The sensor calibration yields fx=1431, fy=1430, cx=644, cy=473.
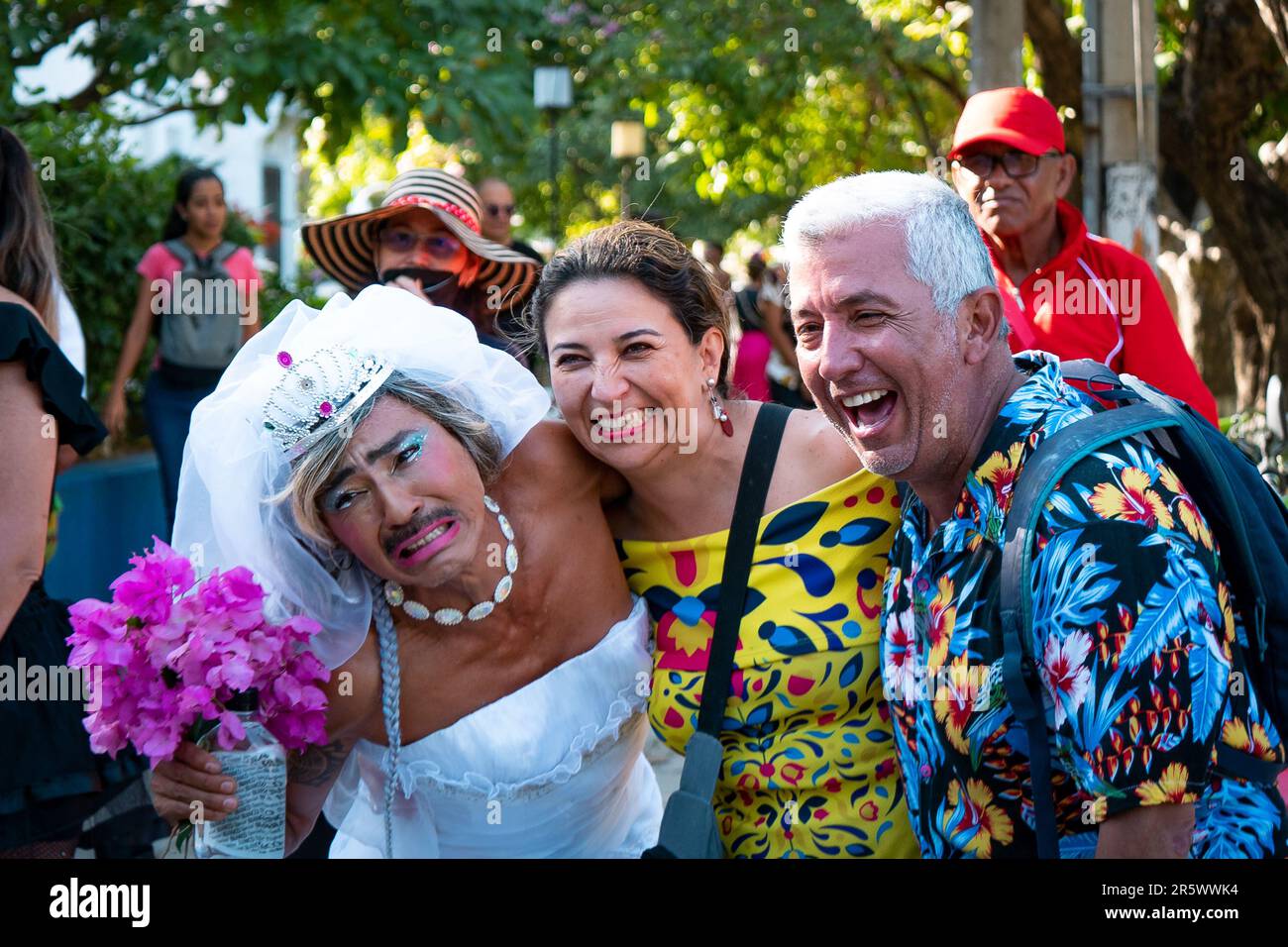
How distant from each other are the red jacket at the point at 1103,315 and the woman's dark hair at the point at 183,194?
4.70 meters

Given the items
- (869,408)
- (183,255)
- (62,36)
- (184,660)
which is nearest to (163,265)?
(183,255)

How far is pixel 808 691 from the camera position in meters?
2.73

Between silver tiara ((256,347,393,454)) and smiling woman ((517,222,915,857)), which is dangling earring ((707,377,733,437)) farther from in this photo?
silver tiara ((256,347,393,454))

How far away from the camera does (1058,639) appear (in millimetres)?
2055

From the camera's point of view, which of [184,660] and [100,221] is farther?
[100,221]

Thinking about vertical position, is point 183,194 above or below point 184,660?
above

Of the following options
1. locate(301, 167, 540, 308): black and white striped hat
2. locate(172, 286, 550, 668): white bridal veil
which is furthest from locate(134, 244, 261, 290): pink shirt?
locate(172, 286, 550, 668): white bridal veil

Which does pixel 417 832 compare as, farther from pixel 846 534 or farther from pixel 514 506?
pixel 846 534

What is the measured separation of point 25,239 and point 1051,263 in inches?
116

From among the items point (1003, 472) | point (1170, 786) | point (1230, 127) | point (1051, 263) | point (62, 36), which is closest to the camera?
point (1170, 786)

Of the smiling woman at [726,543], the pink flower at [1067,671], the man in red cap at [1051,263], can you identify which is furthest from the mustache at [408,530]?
the man in red cap at [1051,263]

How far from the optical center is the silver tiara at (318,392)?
8.86 ft

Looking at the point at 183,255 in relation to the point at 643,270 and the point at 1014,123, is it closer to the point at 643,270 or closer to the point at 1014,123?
the point at 1014,123
